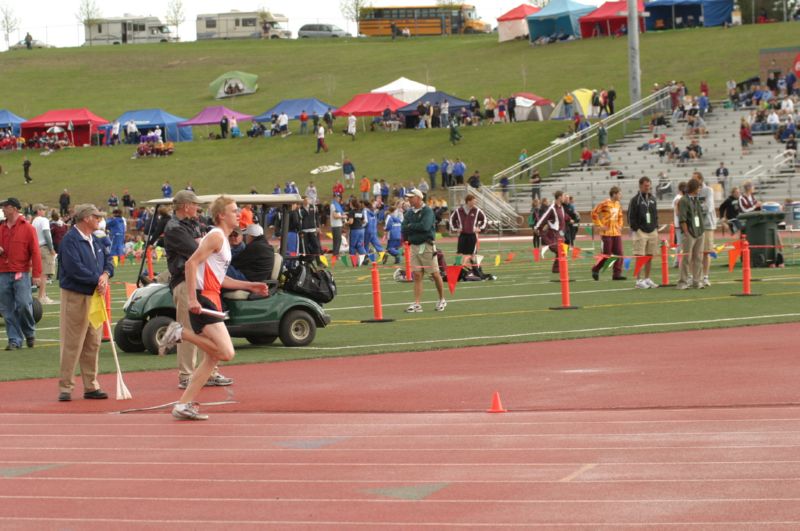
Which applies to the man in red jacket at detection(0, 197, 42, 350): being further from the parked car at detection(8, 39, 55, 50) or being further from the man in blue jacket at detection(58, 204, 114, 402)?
the parked car at detection(8, 39, 55, 50)

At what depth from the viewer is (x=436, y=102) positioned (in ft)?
224

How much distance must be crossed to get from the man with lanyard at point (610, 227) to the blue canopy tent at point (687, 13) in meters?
62.4

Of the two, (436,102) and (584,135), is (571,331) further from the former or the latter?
(436,102)

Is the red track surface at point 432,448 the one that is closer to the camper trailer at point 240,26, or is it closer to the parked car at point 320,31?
the parked car at point 320,31

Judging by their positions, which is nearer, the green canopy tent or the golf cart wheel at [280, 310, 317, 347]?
the golf cart wheel at [280, 310, 317, 347]

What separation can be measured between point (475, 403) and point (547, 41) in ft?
264

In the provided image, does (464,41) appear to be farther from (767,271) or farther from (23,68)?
(767,271)

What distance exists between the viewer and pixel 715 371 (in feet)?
43.1

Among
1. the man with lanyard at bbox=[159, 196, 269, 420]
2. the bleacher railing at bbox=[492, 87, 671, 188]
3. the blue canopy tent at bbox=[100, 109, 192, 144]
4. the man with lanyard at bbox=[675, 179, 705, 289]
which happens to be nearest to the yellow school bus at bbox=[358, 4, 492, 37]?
the blue canopy tent at bbox=[100, 109, 192, 144]

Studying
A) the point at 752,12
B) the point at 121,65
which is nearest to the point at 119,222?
Result: the point at 752,12

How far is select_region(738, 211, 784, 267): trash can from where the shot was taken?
28.3 meters

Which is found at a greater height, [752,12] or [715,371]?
[752,12]

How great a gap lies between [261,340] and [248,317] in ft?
2.29

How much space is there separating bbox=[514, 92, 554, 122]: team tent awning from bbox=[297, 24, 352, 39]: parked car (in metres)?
53.6
